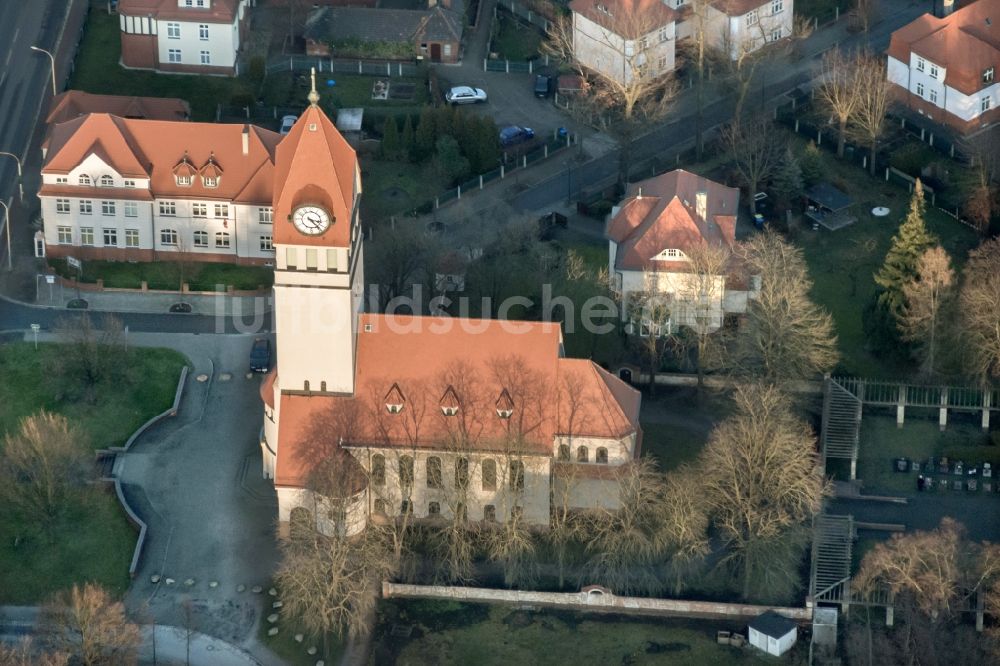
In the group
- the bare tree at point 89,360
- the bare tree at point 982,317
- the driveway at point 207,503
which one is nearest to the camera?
the driveway at point 207,503

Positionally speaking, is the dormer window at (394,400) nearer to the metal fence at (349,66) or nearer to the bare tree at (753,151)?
the bare tree at (753,151)

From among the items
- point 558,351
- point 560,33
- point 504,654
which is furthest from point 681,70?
point 504,654

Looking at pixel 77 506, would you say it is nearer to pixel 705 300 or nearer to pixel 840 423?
pixel 705 300

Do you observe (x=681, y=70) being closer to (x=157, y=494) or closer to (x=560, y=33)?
(x=560, y=33)

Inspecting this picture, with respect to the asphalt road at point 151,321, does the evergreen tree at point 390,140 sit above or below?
above

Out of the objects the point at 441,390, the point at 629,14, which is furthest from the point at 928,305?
the point at 629,14

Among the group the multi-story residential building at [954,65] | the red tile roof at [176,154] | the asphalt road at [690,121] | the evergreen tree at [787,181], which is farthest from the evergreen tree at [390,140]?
the multi-story residential building at [954,65]
